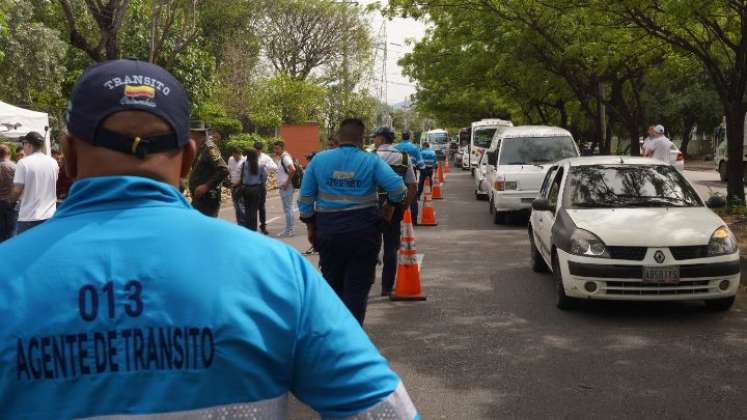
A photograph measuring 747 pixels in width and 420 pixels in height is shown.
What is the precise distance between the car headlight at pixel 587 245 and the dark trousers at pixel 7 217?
7309mm

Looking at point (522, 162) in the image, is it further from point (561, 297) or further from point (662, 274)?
point (662, 274)

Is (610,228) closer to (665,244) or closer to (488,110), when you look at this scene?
(665,244)

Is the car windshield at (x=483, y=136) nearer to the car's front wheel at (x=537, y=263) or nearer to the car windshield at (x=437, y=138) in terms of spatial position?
the car's front wheel at (x=537, y=263)

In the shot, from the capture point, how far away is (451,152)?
70.2m

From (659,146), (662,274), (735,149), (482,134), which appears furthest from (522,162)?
(482,134)

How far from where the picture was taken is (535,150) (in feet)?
57.1

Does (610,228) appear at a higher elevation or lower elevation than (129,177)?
lower

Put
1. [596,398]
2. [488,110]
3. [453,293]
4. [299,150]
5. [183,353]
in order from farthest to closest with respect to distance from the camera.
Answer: [488,110], [299,150], [453,293], [596,398], [183,353]

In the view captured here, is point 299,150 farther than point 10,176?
Yes

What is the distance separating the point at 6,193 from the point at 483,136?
97.9 ft

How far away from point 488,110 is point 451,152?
1062 cm

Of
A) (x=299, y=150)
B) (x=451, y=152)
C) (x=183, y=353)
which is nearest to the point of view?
(x=183, y=353)

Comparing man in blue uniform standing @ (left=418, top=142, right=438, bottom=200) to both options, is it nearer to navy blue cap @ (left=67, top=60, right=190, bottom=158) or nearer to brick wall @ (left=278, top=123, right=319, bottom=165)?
navy blue cap @ (left=67, top=60, right=190, bottom=158)

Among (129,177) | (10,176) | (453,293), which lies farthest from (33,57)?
(129,177)
